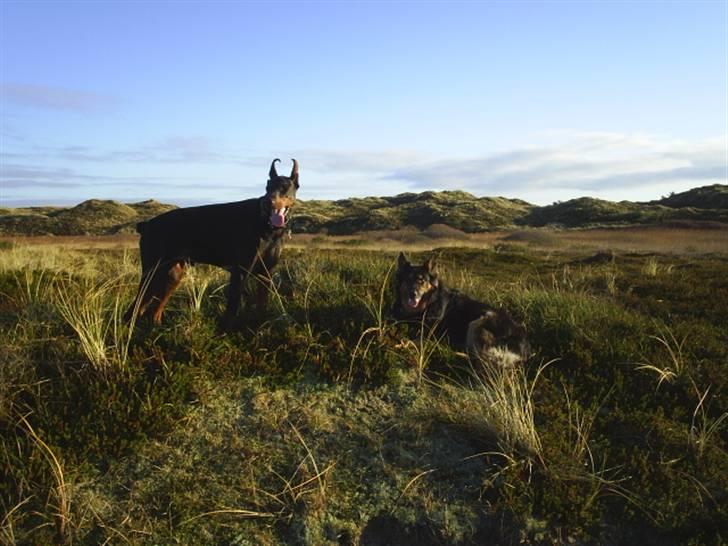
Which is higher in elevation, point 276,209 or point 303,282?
point 276,209

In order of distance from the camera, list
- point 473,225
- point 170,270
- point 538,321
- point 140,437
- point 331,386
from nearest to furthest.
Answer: point 140,437
point 331,386
point 170,270
point 538,321
point 473,225

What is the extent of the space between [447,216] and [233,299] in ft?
170

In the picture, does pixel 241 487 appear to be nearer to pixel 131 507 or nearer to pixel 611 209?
pixel 131 507

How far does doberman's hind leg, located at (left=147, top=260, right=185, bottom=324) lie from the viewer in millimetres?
5750

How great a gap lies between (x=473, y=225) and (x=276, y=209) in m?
47.7

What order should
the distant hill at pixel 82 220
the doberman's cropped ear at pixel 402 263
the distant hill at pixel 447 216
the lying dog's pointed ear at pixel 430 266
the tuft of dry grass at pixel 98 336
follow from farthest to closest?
1. the distant hill at pixel 447 216
2. the distant hill at pixel 82 220
3. the doberman's cropped ear at pixel 402 263
4. the lying dog's pointed ear at pixel 430 266
5. the tuft of dry grass at pixel 98 336

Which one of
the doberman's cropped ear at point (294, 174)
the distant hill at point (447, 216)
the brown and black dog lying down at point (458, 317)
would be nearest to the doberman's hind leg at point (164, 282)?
the doberman's cropped ear at point (294, 174)

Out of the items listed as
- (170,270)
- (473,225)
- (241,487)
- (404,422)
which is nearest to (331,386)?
(404,422)

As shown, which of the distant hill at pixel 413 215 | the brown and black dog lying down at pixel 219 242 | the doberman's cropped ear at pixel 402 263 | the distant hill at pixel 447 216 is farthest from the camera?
the distant hill at pixel 413 215

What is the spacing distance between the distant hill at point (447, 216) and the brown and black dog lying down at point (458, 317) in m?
38.7

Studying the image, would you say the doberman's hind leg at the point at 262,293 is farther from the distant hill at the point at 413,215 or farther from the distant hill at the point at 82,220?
the distant hill at the point at 413,215

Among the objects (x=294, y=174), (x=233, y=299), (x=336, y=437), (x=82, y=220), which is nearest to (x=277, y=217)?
(x=294, y=174)

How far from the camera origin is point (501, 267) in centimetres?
1520

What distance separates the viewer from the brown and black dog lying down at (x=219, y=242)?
551 centimetres
